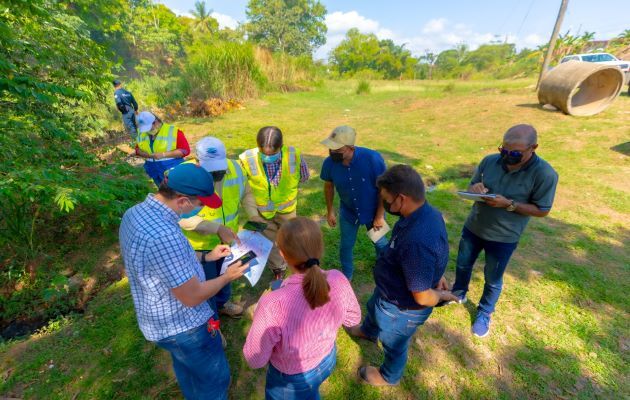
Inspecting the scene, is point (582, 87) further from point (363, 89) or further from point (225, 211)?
point (225, 211)

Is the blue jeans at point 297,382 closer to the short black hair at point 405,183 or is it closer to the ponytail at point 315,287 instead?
the ponytail at point 315,287

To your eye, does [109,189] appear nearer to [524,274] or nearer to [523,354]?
[523,354]

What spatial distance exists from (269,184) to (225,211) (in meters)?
0.62

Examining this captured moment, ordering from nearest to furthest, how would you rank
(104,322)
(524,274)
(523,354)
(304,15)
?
(523,354) < (104,322) < (524,274) < (304,15)

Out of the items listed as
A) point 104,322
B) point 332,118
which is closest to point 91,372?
point 104,322

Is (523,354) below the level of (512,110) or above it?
below

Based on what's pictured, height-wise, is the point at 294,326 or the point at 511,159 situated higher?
the point at 511,159

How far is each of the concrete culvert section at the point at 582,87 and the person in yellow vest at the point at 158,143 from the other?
11352mm

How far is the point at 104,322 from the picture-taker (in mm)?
2986

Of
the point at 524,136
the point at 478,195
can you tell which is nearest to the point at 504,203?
the point at 478,195

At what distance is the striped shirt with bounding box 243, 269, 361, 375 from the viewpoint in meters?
1.37

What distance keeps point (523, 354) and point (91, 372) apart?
3994 millimetres

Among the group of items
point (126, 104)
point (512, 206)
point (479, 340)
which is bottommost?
point (479, 340)

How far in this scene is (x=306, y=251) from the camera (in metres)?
1.33
